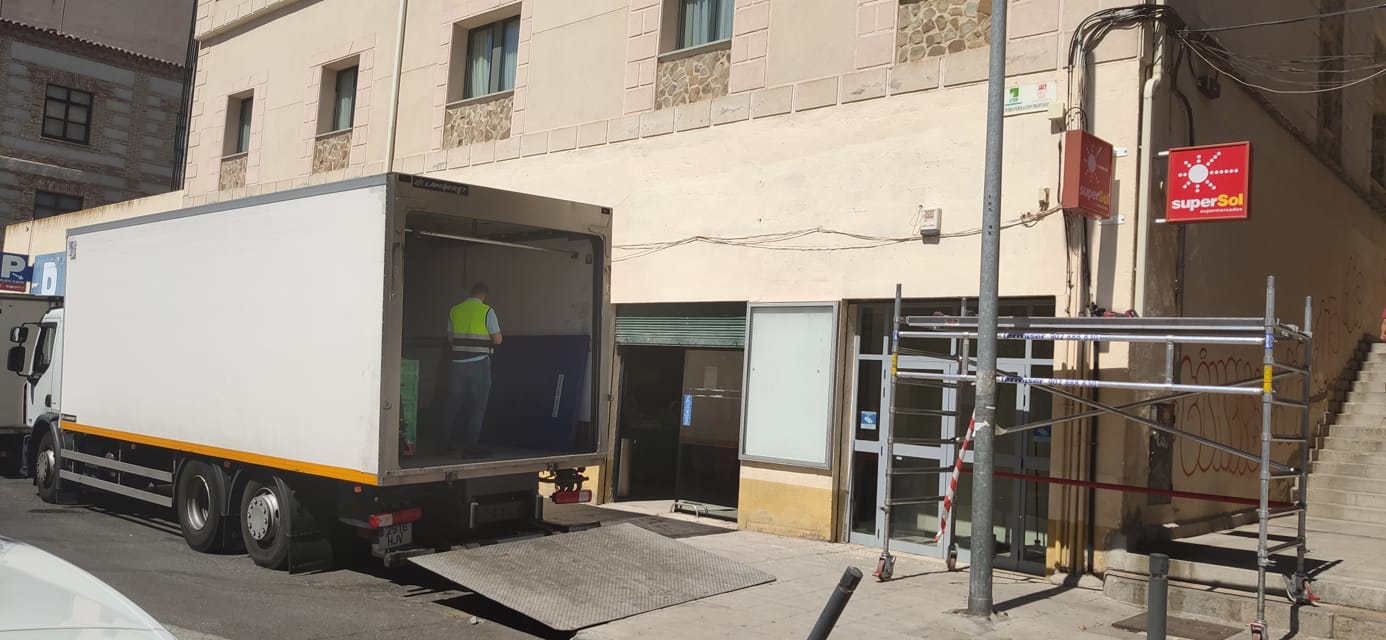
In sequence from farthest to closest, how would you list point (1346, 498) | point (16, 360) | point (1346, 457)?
point (1346, 457) < point (16, 360) < point (1346, 498)

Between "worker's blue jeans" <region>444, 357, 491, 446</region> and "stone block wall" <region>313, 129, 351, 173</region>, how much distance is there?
9208 mm

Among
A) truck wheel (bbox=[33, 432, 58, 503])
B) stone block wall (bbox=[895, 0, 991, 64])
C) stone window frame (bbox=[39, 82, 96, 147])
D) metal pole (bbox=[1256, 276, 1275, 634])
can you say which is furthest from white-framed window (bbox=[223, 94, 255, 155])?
metal pole (bbox=[1256, 276, 1275, 634])

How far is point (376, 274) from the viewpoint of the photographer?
786 centimetres

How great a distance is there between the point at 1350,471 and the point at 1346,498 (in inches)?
23.8

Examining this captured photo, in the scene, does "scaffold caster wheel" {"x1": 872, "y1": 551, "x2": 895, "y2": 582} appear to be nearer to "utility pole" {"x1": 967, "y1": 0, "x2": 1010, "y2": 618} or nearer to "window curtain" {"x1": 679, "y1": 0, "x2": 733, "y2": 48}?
"utility pole" {"x1": 967, "y1": 0, "x2": 1010, "y2": 618}

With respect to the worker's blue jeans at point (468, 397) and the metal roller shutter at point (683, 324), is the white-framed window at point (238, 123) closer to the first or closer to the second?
the metal roller shutter at point (683, 324)

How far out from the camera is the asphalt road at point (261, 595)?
711 centimetres

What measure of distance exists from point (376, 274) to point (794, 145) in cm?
555

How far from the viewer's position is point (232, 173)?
20.7 m

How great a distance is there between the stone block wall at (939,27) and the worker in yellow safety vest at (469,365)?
16.9 feet

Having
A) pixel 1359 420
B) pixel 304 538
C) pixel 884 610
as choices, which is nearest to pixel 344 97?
pixel 304 538

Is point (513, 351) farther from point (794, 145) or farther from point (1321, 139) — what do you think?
point (1321, 139)

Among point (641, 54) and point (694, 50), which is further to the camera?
point (641, 54)

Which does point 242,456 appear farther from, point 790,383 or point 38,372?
point 38,372
